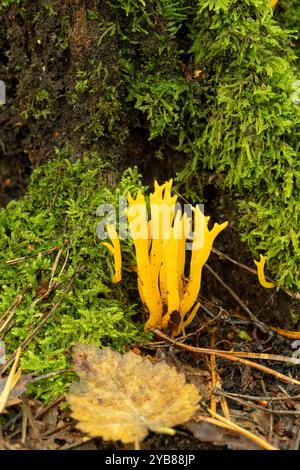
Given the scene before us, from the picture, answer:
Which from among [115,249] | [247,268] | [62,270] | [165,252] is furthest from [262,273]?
[62,270]

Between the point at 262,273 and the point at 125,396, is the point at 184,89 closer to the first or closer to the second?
the point at 262,273

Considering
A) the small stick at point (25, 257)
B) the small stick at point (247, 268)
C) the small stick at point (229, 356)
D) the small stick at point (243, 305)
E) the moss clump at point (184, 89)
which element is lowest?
the small stick at point (229, 356)

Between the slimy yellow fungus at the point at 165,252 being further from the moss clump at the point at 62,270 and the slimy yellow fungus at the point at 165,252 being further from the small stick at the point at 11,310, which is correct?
the small stick at the point at 11,310

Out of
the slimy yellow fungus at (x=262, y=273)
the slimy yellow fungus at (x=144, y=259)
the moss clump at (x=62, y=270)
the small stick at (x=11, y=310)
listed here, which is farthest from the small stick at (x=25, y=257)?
the slimy yellow fungus at (x=262, y=273)

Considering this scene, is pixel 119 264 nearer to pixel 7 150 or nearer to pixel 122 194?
pixel 122 194

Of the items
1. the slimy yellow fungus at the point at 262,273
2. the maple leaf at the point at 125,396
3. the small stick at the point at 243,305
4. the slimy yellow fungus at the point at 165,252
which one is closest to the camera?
the maple leaf at the point at 125,396

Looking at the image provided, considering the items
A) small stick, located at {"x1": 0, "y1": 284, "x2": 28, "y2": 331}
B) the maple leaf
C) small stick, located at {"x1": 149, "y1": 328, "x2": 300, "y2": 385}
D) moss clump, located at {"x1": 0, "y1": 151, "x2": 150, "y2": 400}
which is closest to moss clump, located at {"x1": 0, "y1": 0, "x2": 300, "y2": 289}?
moss clump, located at {"x1": 0, "y1": 151, "x2": 150, "y2": 400}
